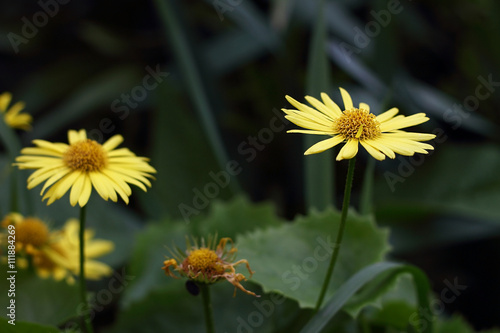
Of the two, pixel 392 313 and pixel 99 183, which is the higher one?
pixel 99 183

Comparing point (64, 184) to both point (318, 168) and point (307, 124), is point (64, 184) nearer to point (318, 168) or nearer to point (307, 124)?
point (307, 124)

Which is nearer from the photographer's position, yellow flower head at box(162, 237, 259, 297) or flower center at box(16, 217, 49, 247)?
yellow flower head at box(162, 237, 259, 297)

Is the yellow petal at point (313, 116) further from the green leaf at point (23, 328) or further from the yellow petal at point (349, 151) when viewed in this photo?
the green leaf at point (23, 328)

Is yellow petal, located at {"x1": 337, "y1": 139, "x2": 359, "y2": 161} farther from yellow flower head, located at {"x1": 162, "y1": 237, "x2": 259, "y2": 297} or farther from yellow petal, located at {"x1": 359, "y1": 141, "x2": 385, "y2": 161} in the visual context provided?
yellow flower head, located at {"x1": 162, "y1": 237, "x2": 259, "y2": 297}

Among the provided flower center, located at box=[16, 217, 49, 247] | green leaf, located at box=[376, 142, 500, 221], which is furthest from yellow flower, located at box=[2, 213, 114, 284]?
green leaf, located at box=[376, 142, 500, 221]

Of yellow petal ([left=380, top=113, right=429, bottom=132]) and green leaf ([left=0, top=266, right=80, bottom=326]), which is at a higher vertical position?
yellow petal ([left=380, top=113, right=429, bottom=132])

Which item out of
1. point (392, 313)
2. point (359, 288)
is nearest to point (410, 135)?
point (359, 288)

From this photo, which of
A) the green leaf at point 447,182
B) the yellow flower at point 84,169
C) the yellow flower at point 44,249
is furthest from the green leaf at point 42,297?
the green leaf at point 447,182
